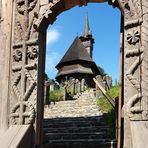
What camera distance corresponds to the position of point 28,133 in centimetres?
738

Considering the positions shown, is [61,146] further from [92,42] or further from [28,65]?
[92,42]

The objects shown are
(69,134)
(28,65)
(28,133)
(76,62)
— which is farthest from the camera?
(76,62)

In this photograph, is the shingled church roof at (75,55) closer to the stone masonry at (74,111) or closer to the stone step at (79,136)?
the stone masonry at (74,111)

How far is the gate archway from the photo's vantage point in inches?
258

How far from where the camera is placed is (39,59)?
797 cm

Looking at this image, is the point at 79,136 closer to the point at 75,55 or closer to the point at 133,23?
the point at 133,23

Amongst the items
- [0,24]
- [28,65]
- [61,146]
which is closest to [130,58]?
[28,65]

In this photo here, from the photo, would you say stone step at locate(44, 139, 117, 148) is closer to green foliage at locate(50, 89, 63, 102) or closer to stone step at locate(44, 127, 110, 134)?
stone step at locate(44, 127, 110, 134)

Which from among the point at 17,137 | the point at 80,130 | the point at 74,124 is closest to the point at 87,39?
the point at 74,124

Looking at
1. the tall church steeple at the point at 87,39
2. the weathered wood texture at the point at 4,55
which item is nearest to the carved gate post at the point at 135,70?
the weathered wood texture at the point at 4,55

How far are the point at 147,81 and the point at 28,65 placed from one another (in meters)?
2.65

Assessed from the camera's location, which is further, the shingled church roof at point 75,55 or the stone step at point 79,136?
the shingled church roof at point 75,55

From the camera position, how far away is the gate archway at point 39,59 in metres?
6.56

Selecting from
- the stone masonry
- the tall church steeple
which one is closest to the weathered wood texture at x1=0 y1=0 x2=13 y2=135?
the stone masonry
